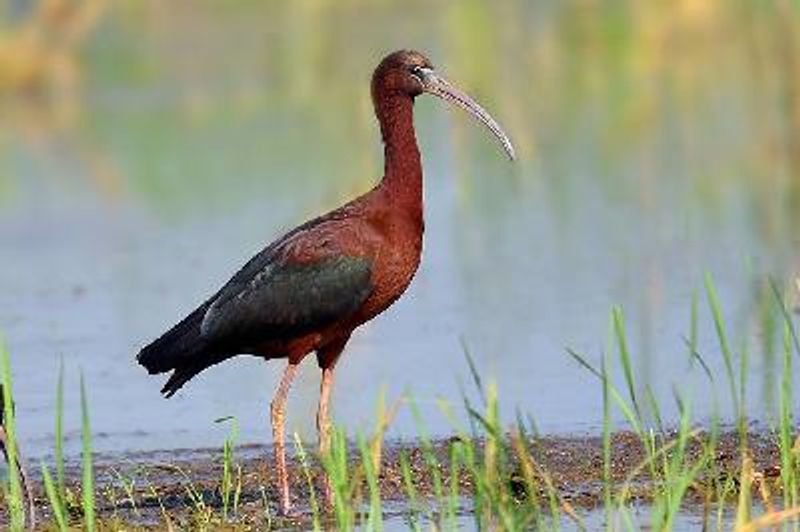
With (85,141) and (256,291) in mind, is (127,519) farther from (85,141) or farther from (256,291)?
(85,141)

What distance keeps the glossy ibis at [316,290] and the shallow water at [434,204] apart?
432 mm

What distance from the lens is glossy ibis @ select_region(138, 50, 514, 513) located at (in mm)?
8000

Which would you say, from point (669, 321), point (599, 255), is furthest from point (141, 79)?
point (669, 321)

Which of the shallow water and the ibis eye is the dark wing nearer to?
the shallow water

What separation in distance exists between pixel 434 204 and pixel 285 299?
671 cm

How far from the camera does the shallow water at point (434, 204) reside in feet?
33.3

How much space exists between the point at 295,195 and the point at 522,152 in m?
1.96

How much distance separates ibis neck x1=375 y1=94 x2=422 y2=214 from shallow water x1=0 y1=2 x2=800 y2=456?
64cm

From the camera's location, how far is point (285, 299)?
26.6 ft

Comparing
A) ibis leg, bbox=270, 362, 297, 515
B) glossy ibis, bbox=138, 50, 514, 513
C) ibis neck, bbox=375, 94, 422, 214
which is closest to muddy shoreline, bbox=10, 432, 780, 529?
ibis leg, bbox=270, 362, 297, 515

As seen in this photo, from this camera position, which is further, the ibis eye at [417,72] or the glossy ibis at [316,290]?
the ibis eye at [417,72]

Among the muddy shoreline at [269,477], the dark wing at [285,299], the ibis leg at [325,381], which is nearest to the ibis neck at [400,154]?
the dark wing at [285,299]

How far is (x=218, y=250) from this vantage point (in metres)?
13.7

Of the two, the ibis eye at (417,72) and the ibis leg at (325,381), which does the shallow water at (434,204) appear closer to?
the ibis leg at (325,381)
